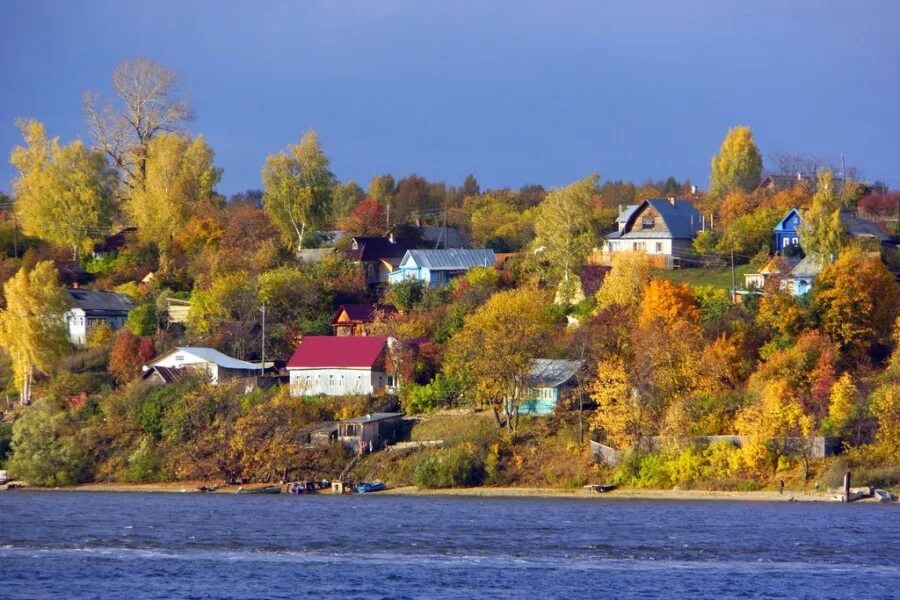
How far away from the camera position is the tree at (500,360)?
68.9 metres

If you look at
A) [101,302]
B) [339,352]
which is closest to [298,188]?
[101,302]

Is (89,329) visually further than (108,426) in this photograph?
Yes

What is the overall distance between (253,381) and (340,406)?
6.38 meters

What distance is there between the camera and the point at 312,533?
163 ft

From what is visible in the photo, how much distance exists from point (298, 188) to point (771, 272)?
1407 inches

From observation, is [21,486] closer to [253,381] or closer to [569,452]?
[253,381]

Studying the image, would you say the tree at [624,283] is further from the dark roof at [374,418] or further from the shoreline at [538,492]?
the shoreline at [538,492]

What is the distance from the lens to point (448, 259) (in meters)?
96.7

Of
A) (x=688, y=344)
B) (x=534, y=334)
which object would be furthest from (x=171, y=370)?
(x=688, y=344)

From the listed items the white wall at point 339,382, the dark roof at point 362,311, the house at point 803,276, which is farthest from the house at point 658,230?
the white wall at point 339,382

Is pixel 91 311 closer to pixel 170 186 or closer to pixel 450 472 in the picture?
pixel 170 186

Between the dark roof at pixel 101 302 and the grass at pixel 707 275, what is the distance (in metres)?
33.5

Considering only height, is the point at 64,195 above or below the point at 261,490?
above

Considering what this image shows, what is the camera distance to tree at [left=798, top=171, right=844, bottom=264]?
3216 inches
